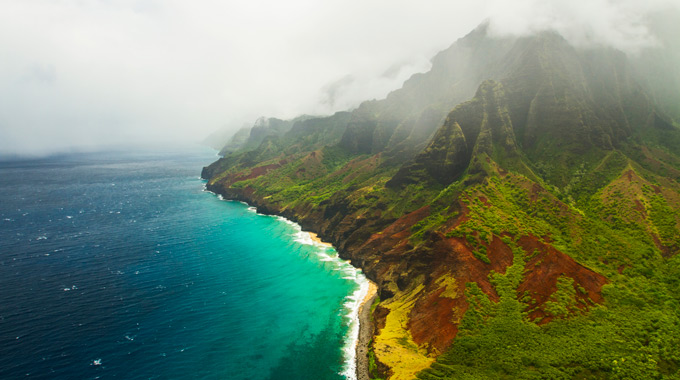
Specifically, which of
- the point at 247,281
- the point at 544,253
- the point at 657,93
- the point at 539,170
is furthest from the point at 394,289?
the point at 657,93

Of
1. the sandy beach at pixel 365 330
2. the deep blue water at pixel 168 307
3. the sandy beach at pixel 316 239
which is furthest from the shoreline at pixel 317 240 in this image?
the sandy beach at pixel 365 330

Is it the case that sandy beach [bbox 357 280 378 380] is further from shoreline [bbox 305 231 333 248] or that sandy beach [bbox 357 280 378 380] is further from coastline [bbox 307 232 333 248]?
coastline [bbox 307 232 333 248]

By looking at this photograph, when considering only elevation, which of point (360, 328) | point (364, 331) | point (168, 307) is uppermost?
point (168, 307)

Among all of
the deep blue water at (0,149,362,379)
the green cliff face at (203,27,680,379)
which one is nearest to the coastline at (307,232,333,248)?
the green cliff face at (203,27,680,379)

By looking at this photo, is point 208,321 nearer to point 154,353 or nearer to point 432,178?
point 154,353

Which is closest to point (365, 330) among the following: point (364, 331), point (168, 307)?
point (364, 331)

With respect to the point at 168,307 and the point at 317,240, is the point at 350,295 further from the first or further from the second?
the point at 317,240
